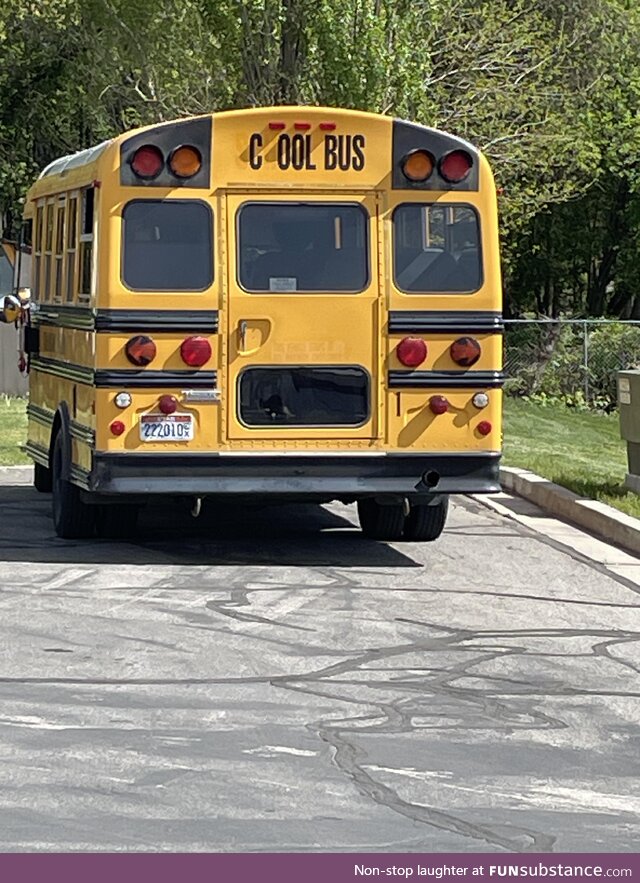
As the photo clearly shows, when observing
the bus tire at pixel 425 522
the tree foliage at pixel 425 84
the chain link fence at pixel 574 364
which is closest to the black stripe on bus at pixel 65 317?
the bus tire at pixel 425 522

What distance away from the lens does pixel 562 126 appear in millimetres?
32438

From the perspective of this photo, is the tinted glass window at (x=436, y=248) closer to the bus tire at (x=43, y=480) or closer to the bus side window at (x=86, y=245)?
the bus side window at (x=86, y=245)

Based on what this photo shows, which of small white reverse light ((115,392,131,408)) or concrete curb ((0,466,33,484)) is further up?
small white reverse light ((115,392,131,408))

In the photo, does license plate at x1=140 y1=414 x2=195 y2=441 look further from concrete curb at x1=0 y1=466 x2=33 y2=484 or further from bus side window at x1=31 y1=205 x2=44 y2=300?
concrete curb at x1=0 y1=466 x2=33 y2=484

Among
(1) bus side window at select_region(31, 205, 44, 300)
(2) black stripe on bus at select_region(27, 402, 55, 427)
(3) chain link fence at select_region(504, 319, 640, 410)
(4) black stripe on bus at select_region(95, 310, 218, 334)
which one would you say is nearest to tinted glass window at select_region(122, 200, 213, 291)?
(4) black stripe on bus at select_region(95, 310, 218, 334)

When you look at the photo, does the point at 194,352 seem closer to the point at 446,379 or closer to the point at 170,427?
the point at 170,427

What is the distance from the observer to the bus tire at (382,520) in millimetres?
13164

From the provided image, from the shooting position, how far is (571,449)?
21141 mm

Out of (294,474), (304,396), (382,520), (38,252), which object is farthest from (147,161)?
(382,520)

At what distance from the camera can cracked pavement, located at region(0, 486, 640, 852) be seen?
20.0 feet

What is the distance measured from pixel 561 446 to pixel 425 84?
7843 mm

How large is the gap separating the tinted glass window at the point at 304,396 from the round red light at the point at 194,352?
0.28m

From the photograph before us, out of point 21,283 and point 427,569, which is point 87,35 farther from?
point 427,569

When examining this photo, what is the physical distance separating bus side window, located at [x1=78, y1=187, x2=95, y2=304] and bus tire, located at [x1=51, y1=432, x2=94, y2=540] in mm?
1190
